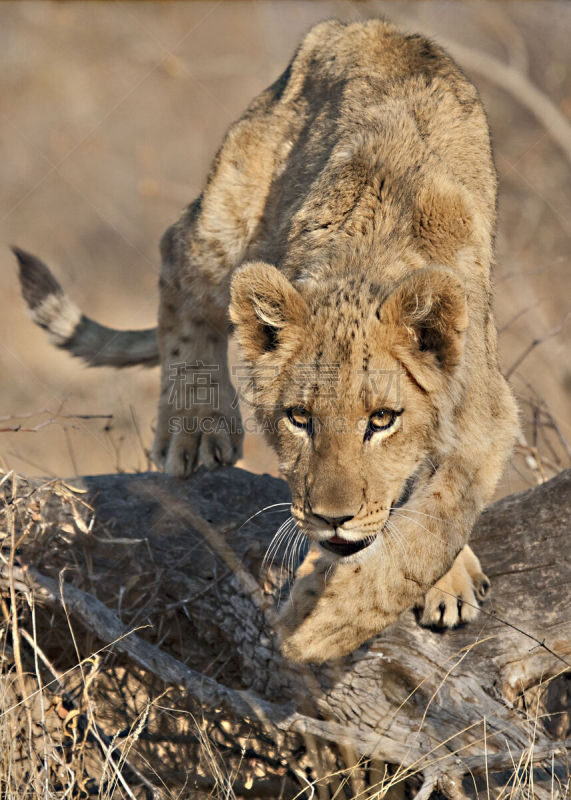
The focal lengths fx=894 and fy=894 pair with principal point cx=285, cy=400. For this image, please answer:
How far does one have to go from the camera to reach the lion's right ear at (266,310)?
3.28 m

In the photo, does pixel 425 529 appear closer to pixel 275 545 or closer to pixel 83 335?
pixel 275 545

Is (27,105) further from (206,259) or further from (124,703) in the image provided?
(124,703)

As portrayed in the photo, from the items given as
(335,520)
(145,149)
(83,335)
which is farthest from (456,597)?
(145,149)

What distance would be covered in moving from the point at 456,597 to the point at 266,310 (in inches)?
50.2

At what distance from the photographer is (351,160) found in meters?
3.90

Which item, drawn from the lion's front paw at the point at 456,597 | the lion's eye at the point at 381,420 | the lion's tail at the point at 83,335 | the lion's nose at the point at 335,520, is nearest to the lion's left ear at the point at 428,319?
the lion's eye at the point at 381,420

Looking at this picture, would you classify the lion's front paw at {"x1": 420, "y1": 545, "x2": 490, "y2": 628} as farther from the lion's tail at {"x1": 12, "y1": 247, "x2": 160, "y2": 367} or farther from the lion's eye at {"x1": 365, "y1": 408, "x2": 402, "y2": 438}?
the lion's tail at {"x1": 12, "y1": 247, "x2": 160, "y2": 367}

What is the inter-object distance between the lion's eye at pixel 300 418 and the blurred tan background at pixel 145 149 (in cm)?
805

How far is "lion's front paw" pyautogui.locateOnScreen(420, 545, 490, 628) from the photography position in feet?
10.9

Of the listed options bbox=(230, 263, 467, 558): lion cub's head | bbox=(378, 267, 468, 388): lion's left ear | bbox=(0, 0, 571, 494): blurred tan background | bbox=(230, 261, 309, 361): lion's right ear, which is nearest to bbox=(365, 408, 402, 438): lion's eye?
bbox=(230, 263, 467, 558): lion cub's head

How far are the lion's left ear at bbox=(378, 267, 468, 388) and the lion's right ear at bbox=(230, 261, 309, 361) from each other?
34 centimetres

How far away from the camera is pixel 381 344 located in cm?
317

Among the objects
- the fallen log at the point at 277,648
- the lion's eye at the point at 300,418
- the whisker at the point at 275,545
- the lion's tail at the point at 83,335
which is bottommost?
the fallen log at the point at 277,648

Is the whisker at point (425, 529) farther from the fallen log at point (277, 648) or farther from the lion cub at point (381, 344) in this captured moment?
the fallen log at point (277, 648)
